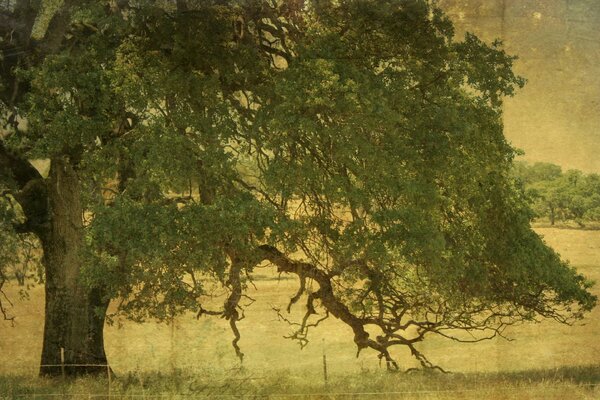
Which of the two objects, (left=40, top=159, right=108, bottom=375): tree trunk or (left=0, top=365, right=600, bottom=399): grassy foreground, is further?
(left=40, top=159, right=108, bottom=375): tree trunk

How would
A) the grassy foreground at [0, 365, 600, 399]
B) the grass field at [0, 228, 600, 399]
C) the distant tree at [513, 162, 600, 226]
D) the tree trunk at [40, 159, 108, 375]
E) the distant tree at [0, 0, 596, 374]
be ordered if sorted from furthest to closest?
the distant tree at [513, 162, 600, 226] → the tree trunk at [40, 159, 108, 375] → the grass field at [0, 228, 600, 399] → the grassy foreground at [0, 365, 600, 399] → the distant tree at [0, 0, 596, 374]

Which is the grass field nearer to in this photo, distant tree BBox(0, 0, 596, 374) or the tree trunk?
the tree trunk

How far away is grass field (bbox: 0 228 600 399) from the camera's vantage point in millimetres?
11648

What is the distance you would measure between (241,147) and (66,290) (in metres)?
3.66

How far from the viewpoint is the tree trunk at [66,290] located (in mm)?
12836

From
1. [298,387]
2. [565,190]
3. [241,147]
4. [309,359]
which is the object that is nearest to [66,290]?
[241,147]

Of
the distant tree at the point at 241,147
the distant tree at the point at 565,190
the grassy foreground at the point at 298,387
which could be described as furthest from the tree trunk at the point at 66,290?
the distant tree at the point at 565,190

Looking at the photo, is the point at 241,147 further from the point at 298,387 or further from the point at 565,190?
the point at 565,190

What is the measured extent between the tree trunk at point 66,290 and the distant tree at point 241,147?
0.08ft

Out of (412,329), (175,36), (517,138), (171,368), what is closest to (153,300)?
(171,368)

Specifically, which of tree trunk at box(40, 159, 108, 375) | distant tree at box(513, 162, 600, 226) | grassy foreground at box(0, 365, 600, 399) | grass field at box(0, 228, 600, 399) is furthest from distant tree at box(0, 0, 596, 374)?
distant tree at box(513, 162, 600, 226)

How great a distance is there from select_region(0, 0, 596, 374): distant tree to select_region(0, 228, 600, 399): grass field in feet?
3.88

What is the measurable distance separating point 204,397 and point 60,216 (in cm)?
400

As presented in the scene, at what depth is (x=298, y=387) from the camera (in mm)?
11852
